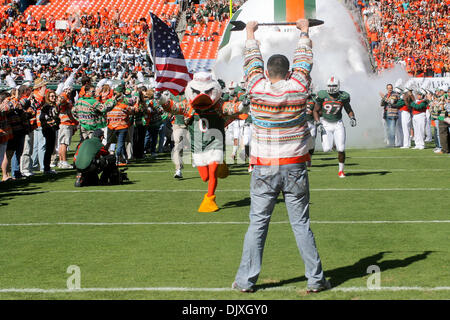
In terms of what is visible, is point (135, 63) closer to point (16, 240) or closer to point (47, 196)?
point (47, 196)

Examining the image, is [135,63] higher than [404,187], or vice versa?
[135,63]

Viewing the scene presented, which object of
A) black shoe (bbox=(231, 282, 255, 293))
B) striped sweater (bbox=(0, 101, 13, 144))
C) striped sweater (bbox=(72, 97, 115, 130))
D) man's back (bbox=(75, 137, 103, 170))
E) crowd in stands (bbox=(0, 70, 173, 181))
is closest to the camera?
black shoe (bbox=(231, 282, 255, 293))

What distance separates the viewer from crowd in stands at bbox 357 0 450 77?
133 feet

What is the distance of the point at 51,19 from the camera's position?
53.1m

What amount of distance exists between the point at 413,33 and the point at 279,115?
4249cm

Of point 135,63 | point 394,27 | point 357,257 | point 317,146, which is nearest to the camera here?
point 357,257

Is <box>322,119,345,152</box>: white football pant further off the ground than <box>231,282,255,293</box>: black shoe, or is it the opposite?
<box>322,119,345,152</box>: white football pant

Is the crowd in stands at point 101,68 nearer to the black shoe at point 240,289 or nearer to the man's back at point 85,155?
the man's back at point 85,155

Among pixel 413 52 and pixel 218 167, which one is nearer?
pixel 218 167

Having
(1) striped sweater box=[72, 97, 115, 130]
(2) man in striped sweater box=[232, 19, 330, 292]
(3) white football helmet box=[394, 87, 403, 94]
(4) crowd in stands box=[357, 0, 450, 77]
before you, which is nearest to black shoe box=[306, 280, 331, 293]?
(2) man in striped sweater box=[232, 19, 330, 292]

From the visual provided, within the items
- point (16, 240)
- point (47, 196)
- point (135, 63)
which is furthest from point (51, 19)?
point (16, 240)

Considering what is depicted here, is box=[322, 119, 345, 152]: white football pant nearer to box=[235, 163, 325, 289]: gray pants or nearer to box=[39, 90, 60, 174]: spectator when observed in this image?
box=[39, 90, 60, 174]: spectator

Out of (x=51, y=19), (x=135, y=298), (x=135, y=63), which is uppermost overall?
(x=51, y=19)

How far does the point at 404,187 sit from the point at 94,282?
26.9 feet
